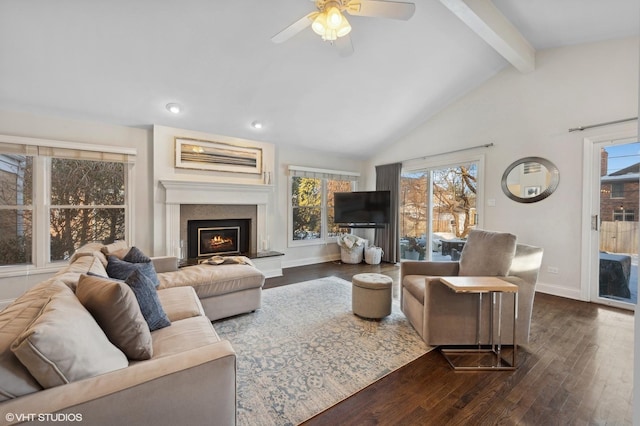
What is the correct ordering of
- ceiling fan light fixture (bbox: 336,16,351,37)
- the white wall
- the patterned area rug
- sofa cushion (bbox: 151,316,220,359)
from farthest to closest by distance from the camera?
1. the white wall
2. ceiling fan light fixture (bbox: 336,16,351,37)
3. the patterned area rug
4. sofa cushion (bbox: 151,316,220,359)

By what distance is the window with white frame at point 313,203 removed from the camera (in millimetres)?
5371

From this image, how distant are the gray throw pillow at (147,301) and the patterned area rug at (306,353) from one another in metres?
0.68

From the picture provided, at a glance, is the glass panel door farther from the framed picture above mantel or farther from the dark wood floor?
the framed picture above mantel

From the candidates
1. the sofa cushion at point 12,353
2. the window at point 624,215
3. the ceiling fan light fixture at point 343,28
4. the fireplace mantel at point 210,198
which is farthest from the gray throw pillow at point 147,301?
the window at point 624,215

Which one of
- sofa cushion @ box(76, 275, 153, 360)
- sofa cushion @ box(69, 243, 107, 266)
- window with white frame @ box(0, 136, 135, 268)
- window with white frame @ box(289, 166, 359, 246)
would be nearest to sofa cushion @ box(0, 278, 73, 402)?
sofa cushion @ box(76, 275, 153, 360)

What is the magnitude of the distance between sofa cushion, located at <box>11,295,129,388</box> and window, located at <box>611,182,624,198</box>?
5033 mm

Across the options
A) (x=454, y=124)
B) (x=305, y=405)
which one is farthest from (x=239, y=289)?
(x=454, y=124)

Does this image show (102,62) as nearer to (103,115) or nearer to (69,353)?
(103,115)

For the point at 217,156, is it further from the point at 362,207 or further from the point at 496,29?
the point at 496,29

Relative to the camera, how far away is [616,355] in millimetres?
2156

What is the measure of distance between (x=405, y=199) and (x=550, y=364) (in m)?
3.84

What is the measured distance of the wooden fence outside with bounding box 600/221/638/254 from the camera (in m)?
3.19

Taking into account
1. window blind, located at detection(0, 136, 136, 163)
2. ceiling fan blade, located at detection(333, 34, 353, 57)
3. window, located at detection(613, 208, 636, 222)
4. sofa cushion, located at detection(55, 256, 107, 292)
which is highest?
ceiling fan blade, located at detection(333, 34, 353, 57)

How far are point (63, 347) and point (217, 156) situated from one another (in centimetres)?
379
